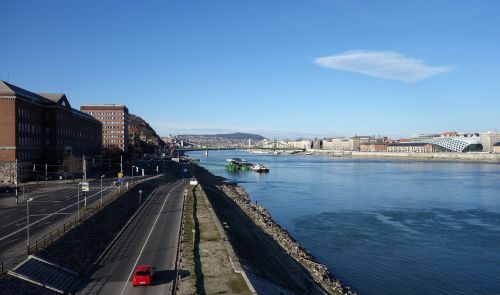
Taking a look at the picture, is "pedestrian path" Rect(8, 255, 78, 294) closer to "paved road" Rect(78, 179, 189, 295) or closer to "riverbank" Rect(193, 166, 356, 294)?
"paved road" Rect(78, 179, 189, 295)

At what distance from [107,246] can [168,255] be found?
443cm

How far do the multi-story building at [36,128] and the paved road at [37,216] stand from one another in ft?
36.5

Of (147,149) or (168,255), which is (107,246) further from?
(147,149)

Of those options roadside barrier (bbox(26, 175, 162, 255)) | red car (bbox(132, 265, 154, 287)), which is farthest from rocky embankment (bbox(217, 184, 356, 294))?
roadside barrier (bbox(26, 175, 162, 255))

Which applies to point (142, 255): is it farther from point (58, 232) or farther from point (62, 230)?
point (62, 230)

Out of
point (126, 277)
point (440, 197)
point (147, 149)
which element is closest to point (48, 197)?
point (126, 277)

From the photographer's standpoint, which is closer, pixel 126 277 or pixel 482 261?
pixel 126 277

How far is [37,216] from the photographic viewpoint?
32.8 meters

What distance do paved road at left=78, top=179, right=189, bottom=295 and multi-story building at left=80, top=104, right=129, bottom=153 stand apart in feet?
344

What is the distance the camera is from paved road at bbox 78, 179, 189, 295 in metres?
19.0

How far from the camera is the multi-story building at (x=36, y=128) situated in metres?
57.5

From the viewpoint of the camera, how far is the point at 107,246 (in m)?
25.9

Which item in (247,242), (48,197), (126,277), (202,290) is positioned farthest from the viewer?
(48,197)

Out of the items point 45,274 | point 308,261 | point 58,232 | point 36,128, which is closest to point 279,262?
point 308,261
